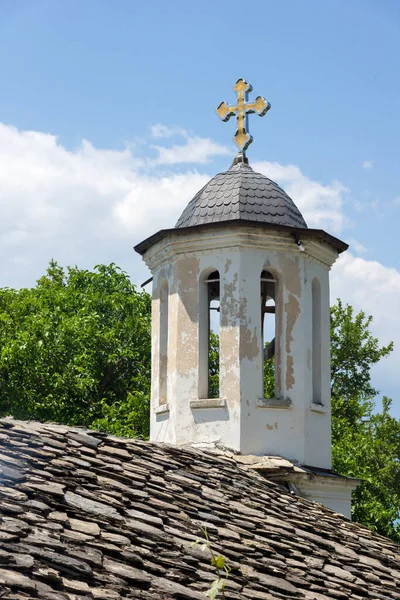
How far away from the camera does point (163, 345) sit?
12.4 metres

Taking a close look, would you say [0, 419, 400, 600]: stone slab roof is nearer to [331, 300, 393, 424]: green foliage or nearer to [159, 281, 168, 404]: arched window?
[159, 281, 168, 404]: arched window

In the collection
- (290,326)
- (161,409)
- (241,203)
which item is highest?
(241,203)

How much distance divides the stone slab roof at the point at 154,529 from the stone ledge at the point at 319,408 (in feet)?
4.30

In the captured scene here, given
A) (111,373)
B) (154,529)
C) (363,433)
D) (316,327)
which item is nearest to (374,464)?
(363,433)

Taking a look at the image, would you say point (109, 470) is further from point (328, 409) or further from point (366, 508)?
point (366, 508)

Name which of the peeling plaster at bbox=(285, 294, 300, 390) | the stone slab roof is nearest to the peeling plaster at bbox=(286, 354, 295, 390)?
the peeling plaster at bbox=(285, 294, 300, 390)

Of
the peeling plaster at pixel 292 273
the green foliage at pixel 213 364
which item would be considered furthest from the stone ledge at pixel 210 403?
the green foliage at pixel 213 364

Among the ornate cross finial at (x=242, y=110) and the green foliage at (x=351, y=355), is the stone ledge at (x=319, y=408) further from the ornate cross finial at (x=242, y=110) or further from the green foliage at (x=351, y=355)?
the green foliage at (x=351, y=355)

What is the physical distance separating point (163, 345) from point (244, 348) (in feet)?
4.15

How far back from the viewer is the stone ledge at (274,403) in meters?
11.4

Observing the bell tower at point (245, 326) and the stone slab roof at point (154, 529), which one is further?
the bell tower at point (245, 326)

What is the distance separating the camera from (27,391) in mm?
23125

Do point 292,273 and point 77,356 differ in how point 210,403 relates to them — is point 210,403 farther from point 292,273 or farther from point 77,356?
point 77,356

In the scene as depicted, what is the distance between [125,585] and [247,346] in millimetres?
5380
